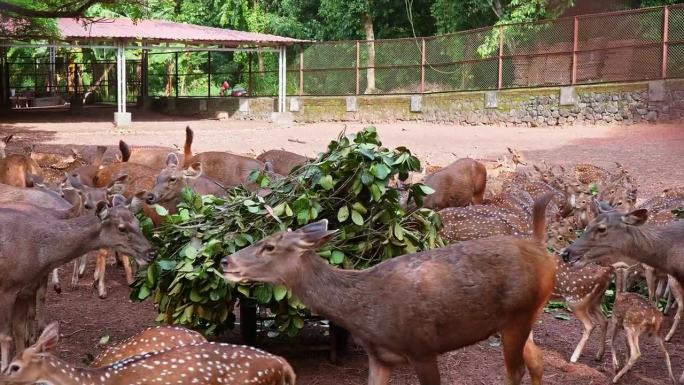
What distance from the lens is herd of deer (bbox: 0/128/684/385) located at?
570cm

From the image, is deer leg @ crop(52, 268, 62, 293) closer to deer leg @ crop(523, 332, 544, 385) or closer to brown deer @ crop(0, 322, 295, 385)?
brown deer @ crop(0, 322, 295, 385)

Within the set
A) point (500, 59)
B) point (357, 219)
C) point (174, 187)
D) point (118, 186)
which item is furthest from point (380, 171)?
point (500, 59)

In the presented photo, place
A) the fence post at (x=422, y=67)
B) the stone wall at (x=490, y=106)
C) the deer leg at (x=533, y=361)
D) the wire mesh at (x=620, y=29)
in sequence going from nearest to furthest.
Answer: the deer leg at (x=533, y=361) → the stone wall at (x=490, y=106) → the wire mesh at (x=620, y=29) → the fence post at (x=422, y=67)

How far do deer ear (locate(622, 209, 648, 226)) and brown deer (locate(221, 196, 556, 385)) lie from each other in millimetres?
1761

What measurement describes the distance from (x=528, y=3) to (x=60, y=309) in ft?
80.9

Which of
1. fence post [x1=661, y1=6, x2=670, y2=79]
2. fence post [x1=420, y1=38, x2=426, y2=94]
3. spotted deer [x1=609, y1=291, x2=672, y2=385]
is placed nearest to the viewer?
spotted deer [x1=609, y1=291, x2=672, y2=385]

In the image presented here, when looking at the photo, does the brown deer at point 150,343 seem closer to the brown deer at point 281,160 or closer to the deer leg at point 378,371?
the deer leg at point 378,371

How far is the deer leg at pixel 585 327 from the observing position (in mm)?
8016

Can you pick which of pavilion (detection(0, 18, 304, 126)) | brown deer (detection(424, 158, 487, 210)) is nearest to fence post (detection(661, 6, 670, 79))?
pavilion (detection(0, 18, 304, 126))

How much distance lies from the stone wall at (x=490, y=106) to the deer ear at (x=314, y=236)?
20997 mm

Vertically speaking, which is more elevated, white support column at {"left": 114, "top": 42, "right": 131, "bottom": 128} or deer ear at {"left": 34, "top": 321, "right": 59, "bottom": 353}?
white support column at {"left": 114, "top": 42, "right": 131, "bottom": 128}

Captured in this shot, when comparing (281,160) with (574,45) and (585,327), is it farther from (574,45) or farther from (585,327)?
(574,45)

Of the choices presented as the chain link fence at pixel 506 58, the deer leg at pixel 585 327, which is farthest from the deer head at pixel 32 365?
the chain link fence at pixel 506 58

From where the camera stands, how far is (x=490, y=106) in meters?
29.3
